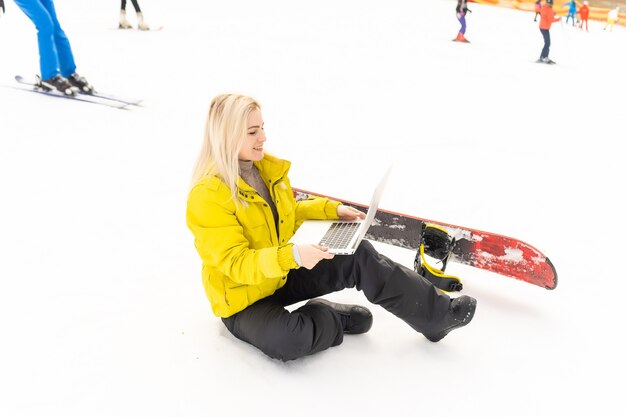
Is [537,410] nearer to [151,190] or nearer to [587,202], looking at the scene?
[587,202]

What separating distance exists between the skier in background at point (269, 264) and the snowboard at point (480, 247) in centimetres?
51

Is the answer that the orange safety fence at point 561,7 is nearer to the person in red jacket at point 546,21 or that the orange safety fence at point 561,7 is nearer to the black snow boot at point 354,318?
the person in red jacket at point 546,21

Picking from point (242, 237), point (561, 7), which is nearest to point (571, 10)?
point (561, 7)

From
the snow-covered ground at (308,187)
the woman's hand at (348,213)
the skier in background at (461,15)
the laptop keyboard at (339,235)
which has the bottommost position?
the snow-covered ground at (308,187)

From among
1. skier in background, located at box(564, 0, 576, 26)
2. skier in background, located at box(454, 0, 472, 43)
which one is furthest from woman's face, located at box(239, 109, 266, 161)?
skier in background, located at box(564, 0, 576, 26)

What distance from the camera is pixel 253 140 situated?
176cm

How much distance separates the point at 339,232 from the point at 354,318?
0.35 m

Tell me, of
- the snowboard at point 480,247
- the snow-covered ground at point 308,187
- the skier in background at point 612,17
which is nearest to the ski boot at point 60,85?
the snow-covered ground at point 308,187

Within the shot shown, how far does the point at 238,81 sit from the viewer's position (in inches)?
233

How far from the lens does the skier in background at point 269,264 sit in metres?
1.70

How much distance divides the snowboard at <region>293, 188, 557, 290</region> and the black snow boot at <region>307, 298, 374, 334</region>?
59 cm

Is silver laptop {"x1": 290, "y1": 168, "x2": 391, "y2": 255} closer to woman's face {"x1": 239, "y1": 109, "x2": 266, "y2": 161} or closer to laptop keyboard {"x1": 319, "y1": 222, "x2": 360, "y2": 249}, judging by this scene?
laptop keyboard {"x1": 319, "y1": 222, "x2": 360, "y2": 249}

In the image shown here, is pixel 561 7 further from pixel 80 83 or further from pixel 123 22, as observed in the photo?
pixel 80 83

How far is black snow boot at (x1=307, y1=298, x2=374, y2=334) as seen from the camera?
2.01 metres
